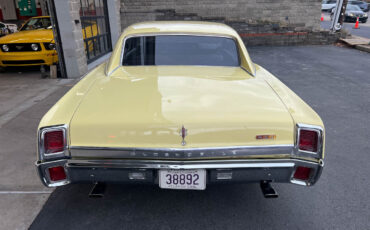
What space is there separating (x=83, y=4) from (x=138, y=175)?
7718 mm

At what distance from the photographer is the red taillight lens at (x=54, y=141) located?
194cm

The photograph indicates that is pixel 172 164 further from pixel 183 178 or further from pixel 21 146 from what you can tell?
pixel 21 146

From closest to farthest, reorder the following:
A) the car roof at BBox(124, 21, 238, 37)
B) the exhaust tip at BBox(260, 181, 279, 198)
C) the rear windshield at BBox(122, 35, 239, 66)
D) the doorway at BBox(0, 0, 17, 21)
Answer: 1. the exhaust tip at BBox(260, 181, 279, 198)
2. the rear windshield at BBox(122, 35, 239, 66)
3. the car roof at BBox(124, 21, 238, 37)
4. the doorway at BBox(0, 0, 17, 21)

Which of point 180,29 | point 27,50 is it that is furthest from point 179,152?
point 27,50

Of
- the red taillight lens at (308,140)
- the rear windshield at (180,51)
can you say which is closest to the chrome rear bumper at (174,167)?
the red taillight lens at (308,140)

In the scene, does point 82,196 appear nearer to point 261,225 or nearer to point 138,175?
point 138,175

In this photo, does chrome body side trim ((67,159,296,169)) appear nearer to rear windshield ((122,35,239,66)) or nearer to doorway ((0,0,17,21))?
rear windshield ((122,35,239,66))

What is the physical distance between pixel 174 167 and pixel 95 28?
878cm

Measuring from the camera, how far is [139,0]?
1338cm

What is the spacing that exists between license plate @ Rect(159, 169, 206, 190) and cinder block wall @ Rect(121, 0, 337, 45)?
41.6ft

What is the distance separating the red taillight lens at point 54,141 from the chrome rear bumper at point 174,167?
89 millimetres

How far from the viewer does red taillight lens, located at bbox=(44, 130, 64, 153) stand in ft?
6.36

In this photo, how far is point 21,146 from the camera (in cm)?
364

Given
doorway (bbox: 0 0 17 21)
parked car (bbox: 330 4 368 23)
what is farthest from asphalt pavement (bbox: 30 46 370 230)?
parked car (bbox: 330 4 368 23)
